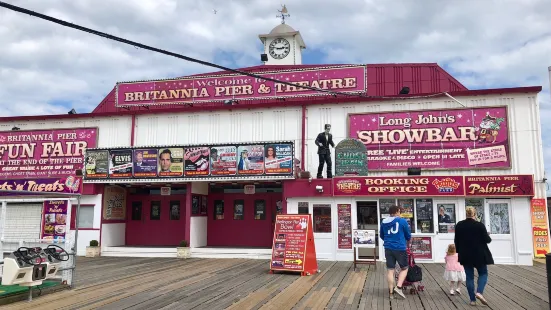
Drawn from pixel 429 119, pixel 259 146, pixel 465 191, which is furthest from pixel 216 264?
pixel 429 119

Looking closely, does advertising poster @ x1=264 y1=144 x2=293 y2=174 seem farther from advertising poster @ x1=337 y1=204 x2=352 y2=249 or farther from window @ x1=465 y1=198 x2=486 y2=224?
window @ x1=465 y1=198 x2=486 y2=224

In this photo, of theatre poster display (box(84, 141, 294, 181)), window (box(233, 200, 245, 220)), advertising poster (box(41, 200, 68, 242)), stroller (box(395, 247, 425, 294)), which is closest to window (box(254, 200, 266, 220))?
window (box(233, 200, 245, 220))

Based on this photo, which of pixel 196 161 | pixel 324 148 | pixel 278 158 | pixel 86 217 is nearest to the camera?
pixel 278 158

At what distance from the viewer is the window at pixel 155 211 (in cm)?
1986

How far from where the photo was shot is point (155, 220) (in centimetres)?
1981

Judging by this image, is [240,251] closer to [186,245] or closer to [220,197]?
[186,245]

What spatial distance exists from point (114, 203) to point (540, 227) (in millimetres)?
17086

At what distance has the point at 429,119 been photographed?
1747 centimetres

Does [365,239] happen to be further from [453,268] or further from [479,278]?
[479,278]

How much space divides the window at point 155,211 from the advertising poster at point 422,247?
11.2 metres

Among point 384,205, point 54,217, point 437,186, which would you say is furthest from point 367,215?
point 54,217

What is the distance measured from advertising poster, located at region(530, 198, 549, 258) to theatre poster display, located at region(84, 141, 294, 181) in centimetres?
913

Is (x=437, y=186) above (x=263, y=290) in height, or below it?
above

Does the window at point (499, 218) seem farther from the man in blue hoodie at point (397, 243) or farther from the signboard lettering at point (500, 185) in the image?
the man in blue hoodie at point (397, 243)
